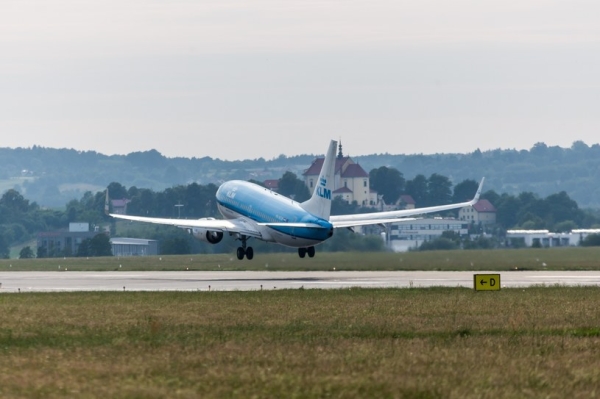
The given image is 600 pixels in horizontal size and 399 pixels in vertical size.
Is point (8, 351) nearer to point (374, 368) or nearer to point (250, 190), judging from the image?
point (374, 368)

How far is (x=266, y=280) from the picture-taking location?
7669 centimetres

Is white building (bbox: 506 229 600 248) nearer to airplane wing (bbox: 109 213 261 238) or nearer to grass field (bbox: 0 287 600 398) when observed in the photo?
airplane wing (bbox: 109 213 261 238)

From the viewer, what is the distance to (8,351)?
33969 mm

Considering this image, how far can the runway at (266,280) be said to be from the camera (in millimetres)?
67488

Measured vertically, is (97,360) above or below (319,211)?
below

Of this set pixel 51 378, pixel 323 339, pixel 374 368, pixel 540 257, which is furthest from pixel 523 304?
pixel 540 257

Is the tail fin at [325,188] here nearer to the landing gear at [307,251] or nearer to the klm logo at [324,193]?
the klm logo at [324,193]

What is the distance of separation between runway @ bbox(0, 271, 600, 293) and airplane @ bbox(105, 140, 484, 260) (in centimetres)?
283

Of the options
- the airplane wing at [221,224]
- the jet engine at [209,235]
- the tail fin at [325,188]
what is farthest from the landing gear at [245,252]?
the tail fin at [325,188]

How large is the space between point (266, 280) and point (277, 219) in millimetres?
12408

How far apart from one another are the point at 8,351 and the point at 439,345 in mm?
11173

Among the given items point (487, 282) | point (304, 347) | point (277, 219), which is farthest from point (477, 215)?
point (304, 347)

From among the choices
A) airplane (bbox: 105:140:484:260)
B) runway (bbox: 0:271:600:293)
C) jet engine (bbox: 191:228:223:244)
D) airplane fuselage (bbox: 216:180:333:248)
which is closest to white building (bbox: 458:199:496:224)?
airplane fuselage (bbox: 216:180:333:248)

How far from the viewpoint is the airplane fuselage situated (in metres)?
83.9
